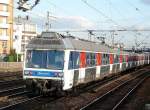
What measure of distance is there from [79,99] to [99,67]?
8578mm

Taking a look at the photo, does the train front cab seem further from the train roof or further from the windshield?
the train roof

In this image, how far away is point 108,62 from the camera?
112 ft

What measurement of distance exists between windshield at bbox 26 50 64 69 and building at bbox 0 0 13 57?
257 ft

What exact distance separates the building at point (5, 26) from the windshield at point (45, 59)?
7824cm

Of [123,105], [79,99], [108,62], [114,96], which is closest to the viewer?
[123,105]

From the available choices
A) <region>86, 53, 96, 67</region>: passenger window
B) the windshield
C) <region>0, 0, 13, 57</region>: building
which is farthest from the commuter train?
<region>0, 0, 13, 57</region>: building

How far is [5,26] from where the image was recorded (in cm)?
9812

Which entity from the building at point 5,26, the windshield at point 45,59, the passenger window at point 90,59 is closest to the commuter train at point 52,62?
the windshield at point 45,59

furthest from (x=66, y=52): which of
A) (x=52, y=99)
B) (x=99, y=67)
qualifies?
(x=99, y=67)

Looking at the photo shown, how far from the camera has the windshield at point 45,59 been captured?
19.9 meters

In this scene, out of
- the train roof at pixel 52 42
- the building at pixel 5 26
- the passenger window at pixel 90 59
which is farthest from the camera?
the building at pixel 5 26

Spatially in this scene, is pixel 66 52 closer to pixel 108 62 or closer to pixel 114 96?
pixel 114 96

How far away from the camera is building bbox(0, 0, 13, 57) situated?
97.8 m

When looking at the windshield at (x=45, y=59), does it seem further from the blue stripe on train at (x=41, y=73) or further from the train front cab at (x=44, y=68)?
the blue stripe on train at (x=41, y=73)
